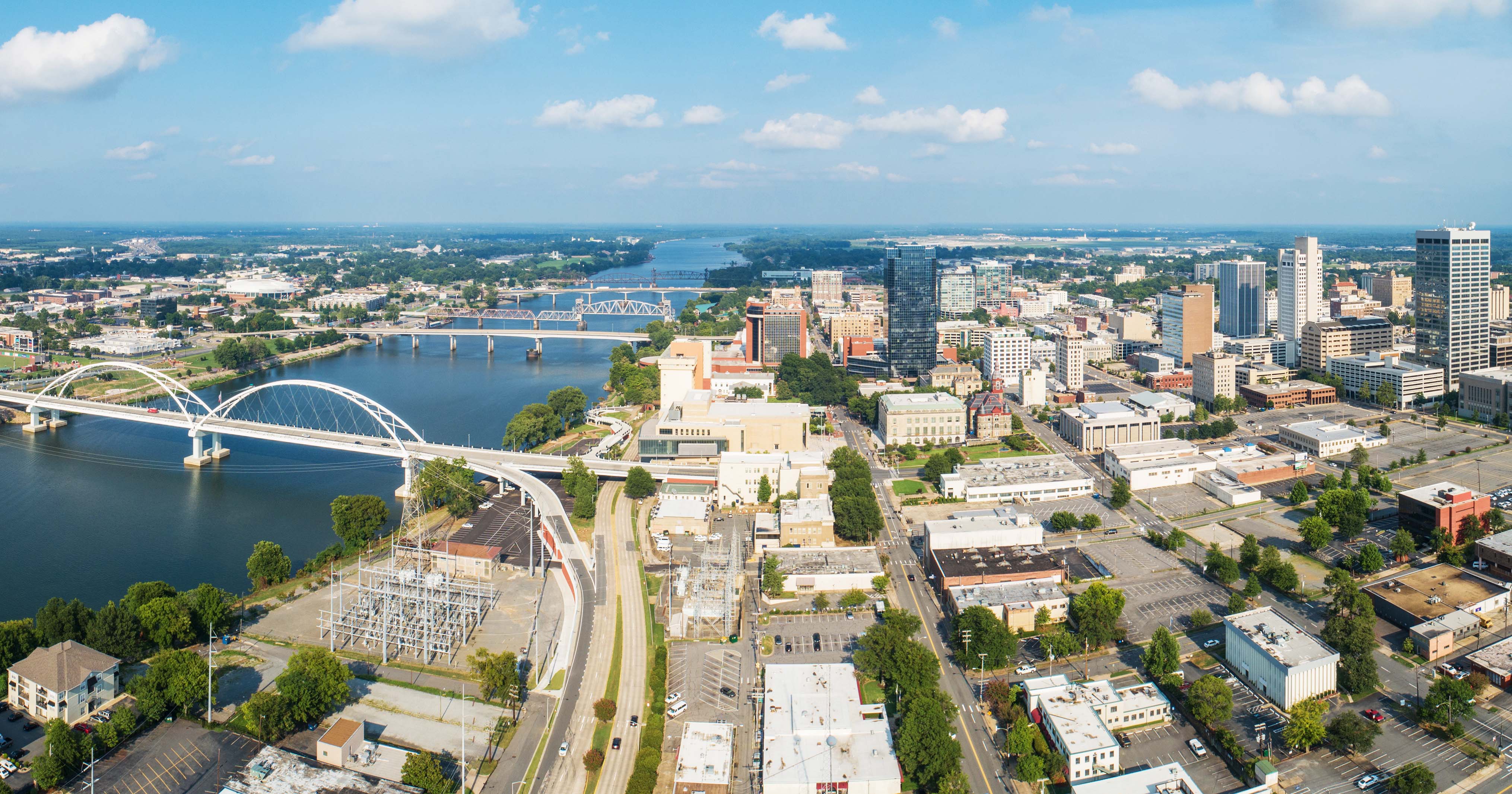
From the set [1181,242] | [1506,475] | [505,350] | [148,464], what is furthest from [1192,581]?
[1181,242]

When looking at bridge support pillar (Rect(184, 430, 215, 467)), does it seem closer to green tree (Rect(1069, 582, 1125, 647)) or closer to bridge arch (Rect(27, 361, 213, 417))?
bridge arch (Rect(27, 361, 213, 417))

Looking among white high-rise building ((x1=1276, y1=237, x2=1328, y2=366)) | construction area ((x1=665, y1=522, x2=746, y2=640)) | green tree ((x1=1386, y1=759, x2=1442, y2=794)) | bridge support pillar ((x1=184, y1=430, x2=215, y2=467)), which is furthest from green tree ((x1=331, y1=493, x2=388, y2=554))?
white high-rise building ((x1=1276, y1=237, x2=1328, y2=366))

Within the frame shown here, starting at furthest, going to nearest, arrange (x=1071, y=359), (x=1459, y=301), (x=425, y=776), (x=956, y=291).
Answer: (x=956, y=291), (x=1071, y=359), (x=1459, y=301), (x=425, y=776)

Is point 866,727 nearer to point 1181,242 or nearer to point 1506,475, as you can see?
point 1506,475

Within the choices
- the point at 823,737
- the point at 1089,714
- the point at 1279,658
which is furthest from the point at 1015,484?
the point at 823,737

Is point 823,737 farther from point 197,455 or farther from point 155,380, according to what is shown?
point 155,380
